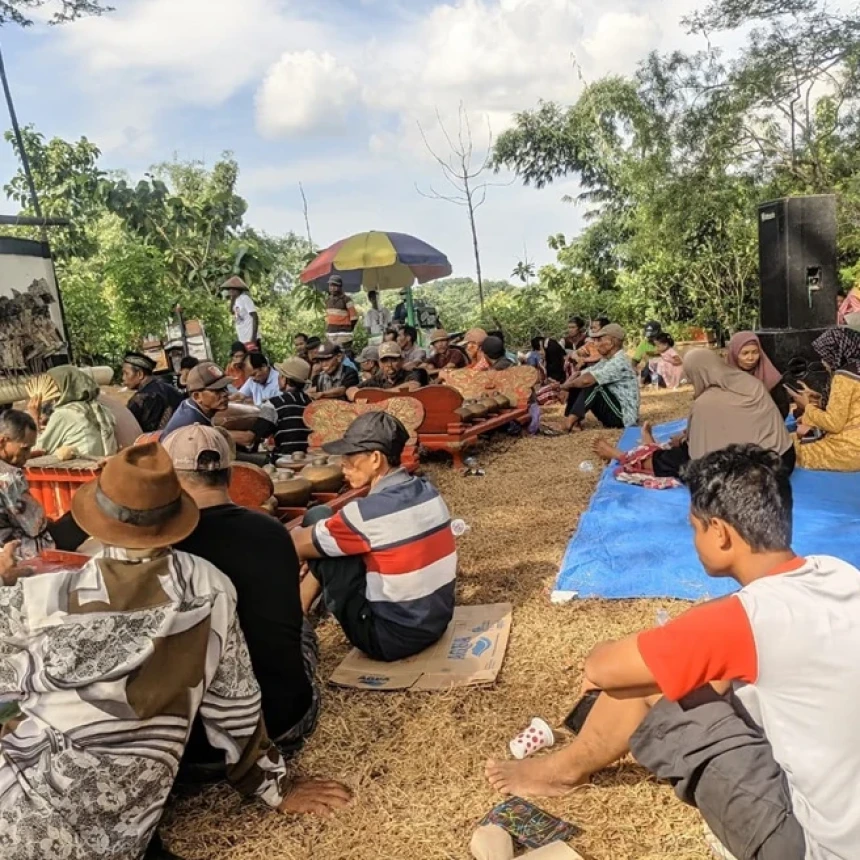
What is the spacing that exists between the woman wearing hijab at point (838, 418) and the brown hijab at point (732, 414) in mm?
563

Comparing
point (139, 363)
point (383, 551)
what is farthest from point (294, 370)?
point (383, 551)

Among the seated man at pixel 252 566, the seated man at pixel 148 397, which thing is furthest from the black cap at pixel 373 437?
the seated man at pixel 148 397

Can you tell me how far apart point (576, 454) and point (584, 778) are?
17.0 feet

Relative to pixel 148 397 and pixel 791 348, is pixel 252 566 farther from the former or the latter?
pixel 791 348

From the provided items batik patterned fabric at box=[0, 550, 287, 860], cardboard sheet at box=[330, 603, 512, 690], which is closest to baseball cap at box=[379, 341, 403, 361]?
cardboard sheet at box=[330, 603, 512, 690]

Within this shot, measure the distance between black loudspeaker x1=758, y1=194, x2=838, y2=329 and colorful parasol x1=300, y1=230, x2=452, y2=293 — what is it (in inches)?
185

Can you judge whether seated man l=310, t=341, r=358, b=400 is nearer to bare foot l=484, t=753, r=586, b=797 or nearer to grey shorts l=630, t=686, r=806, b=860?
bare foot l=484, t=753, r=586, b=797

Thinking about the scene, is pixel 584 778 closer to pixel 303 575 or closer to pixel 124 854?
pixel 124 854

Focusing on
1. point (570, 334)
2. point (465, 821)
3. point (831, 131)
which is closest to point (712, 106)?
point (831, 131)

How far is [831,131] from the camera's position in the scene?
50.2ft

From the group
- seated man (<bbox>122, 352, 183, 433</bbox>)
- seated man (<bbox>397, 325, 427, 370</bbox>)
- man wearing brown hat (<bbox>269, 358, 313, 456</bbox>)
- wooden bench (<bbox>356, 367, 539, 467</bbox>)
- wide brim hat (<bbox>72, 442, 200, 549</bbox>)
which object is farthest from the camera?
seated man (<bbox>397, 325, 427, 370</bbox>)

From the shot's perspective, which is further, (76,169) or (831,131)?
(76,169)

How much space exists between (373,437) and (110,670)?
148 centimetres

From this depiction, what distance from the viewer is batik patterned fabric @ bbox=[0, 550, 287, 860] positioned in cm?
190
